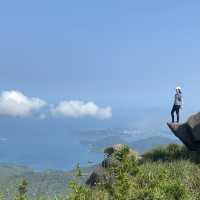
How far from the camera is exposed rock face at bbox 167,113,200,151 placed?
129 ft

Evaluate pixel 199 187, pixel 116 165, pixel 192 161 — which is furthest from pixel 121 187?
pixel 192 161

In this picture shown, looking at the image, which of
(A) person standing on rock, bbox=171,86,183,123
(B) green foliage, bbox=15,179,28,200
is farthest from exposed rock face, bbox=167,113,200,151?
(B) green foliage, bbox=15,179,28,200

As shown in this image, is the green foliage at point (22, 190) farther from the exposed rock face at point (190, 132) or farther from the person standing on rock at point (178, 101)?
the exposed rock face at point (190, 132)

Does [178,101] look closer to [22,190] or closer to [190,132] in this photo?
[190,132]

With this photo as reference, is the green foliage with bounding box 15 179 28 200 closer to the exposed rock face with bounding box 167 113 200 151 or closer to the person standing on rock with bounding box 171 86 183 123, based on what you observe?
the person standing on rock with bounding box 171 86 183 123

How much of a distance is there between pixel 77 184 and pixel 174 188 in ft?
14.0

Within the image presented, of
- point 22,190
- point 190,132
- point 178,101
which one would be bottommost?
point 22,190

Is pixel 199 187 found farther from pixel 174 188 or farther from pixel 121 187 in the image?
pixel 121 187

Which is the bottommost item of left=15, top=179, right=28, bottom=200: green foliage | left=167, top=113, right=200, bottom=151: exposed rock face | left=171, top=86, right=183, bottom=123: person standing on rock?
left=15, top=179, right=28, bottom=200: green foliage

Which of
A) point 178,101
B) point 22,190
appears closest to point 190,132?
point 178,101

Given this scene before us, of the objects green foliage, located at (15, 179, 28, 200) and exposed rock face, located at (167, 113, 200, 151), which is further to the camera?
exposed rock face, located at (167, 113, 200, 151)

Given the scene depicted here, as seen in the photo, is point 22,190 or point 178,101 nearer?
point 22,190

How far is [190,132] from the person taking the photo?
132 ft

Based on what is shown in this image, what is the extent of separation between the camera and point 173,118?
4247 cm
